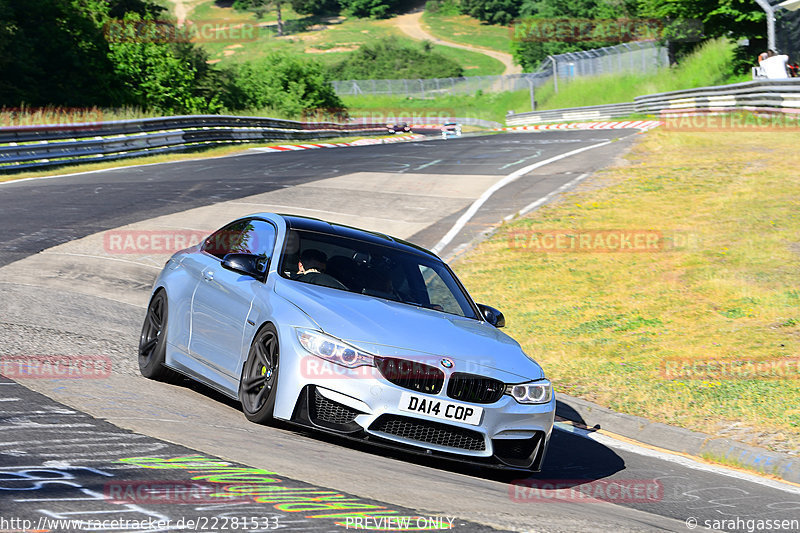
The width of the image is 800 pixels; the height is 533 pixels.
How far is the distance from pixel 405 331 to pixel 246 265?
1.48m

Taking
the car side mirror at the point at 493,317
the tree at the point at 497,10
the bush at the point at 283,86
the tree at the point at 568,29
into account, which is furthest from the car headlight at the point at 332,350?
the tree at the point at 497,10

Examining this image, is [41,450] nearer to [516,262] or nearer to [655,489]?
[655,489]

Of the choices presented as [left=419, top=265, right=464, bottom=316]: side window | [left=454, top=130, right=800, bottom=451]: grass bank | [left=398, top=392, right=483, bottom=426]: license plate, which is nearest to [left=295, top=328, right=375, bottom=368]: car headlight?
[left=398, top=392, right=483, bottom=426]: license plate

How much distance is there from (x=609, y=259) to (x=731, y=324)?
4046 mm

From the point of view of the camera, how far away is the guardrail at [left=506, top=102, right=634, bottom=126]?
52938mm

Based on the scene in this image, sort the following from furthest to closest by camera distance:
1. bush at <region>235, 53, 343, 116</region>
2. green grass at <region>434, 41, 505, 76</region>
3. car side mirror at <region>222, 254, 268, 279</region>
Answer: green grass at <region>434, 41, 505, 76</region>
bush at <region>235, 53, 343, 116</region>
car side mirror at <region>222, 254, 268, 279</region>

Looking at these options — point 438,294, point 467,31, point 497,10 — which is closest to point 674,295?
point 438,294

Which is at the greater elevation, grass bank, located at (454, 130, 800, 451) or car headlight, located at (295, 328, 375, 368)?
car headlight, located at (295, 328, 375, 368)

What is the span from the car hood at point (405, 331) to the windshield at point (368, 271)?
21 centimetres

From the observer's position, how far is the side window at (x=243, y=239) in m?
7.86

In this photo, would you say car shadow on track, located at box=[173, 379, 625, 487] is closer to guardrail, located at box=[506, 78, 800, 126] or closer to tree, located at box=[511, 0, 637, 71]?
guardrail, located at box=[506, 78, 800, 126]

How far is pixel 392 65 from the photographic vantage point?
112 metres

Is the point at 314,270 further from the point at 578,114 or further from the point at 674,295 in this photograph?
the point at 578,114

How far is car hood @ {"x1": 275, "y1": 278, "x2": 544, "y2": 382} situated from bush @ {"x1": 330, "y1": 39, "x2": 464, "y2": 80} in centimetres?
10395
